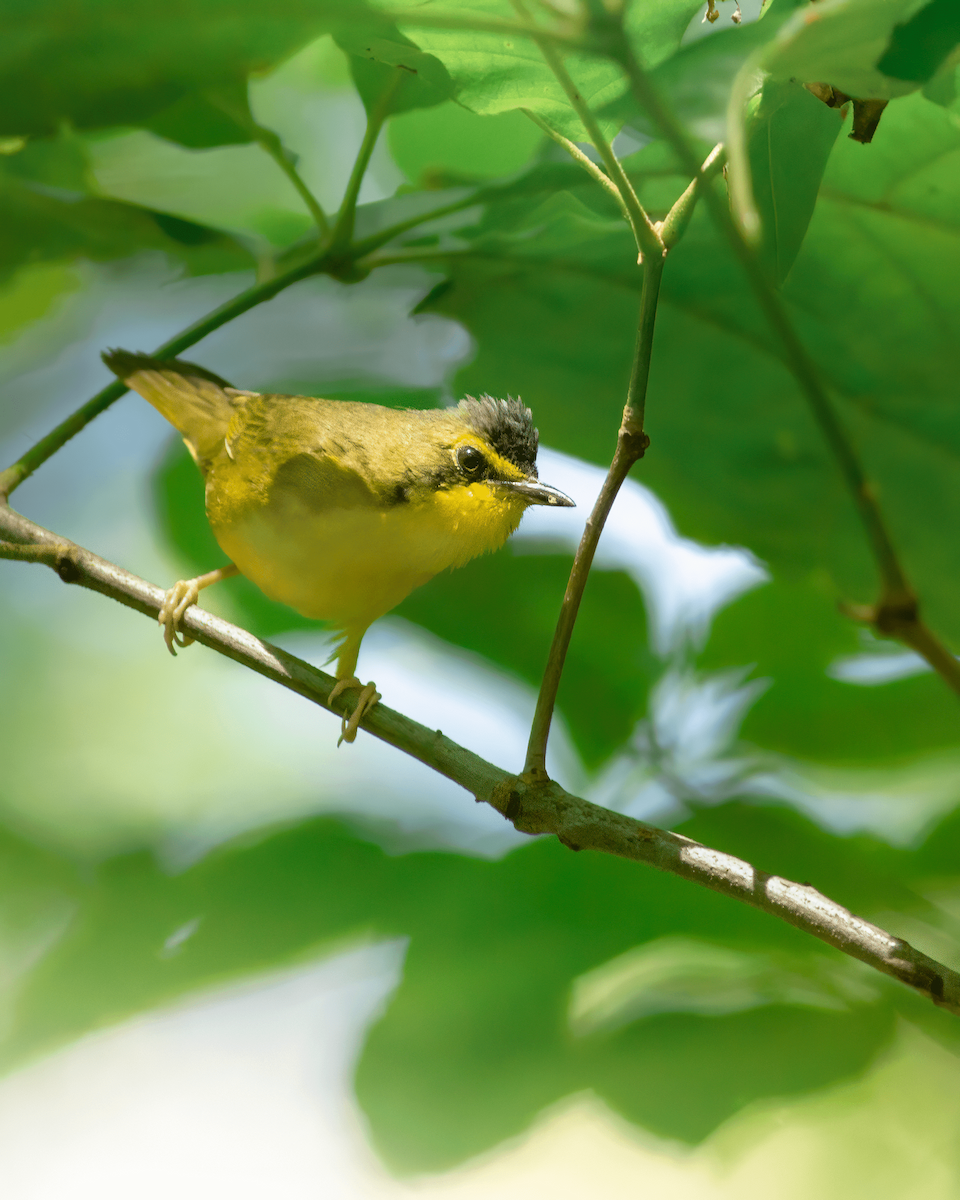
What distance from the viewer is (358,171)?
60cm

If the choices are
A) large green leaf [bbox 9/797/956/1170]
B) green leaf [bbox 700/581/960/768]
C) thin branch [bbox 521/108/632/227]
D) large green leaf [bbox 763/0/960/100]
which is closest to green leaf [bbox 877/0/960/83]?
large green leaf [bbox 763/0/960/100]

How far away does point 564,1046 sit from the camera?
632 millimetres

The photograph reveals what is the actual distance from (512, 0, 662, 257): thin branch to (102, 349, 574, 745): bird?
0.21 metres

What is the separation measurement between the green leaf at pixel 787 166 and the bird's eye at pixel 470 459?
240 millimetres

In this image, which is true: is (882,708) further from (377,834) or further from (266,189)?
(266,189)

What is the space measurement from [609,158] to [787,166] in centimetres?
7

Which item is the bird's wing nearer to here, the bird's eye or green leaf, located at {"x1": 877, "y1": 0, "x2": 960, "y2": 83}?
the bird's eye

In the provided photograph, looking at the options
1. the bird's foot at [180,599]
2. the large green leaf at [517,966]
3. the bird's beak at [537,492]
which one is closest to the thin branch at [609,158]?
the bird's beak at [537,492]

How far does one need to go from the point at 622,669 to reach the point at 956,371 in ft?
1.10

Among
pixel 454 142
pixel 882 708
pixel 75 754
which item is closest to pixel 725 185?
pixel 454 142

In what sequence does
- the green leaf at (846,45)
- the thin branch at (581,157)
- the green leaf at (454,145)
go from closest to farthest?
the green leaf at (846,45) → the thin branch at (581,157) → the green leaf at (454,145)

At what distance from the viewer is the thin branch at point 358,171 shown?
0.55 meters

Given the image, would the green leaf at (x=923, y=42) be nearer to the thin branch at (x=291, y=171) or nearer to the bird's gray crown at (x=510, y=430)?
the bird's gray crown at (x=510, y=430)

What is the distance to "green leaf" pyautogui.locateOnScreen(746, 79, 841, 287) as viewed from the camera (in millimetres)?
368
